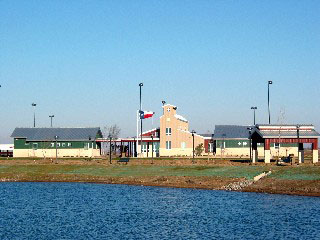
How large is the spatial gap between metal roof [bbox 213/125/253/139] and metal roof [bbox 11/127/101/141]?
1094 inches

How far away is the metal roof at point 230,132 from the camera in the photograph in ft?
424

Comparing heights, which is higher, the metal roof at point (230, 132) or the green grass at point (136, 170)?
the metal roof at point (230, 132)

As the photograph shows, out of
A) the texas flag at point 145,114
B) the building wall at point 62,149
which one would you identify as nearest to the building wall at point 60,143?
the building wall at point 62,149

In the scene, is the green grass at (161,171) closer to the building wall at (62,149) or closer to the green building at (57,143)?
the building wall at (62,149)

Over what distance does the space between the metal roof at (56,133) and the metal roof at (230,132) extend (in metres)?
27.8

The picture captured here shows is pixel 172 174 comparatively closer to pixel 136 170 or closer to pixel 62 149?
pixel 136 170

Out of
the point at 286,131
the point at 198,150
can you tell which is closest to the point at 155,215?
the point at 286,131

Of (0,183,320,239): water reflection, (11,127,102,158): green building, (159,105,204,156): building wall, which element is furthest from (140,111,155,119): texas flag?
(0,183,320,239): water reflection

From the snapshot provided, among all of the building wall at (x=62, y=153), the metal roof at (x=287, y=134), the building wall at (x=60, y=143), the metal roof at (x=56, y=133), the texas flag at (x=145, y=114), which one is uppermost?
the texas flag at (x=145, y=114)

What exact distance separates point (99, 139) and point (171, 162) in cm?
3668

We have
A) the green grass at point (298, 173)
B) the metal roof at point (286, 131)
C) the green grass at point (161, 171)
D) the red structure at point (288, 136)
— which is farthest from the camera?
the metal roof at point (286, 131)

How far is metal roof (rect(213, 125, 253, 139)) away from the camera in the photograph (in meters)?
129

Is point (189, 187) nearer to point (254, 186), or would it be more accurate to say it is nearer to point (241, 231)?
point (254, 186)

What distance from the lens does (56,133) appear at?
5113 inches
